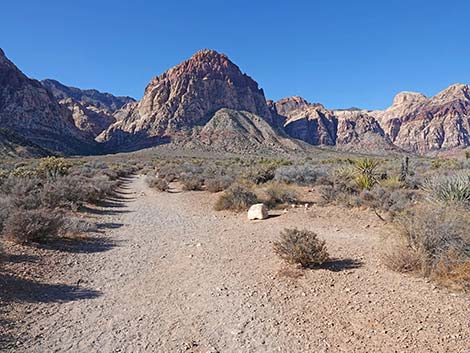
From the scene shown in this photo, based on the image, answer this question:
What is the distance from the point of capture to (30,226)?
Result: 7348 millimetres

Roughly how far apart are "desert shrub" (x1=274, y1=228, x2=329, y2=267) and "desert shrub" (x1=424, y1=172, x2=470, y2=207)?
437 cm

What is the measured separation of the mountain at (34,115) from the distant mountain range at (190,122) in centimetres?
23

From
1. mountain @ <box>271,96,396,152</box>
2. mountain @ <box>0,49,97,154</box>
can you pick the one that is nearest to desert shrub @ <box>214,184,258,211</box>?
mountain @ <box>0,49,97,154</box>

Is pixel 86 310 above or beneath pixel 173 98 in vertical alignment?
beneath

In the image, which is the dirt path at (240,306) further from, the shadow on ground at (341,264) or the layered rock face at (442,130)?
the layered rock face at (442,130)

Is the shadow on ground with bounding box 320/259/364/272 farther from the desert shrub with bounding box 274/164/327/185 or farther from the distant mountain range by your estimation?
the distant mountain range

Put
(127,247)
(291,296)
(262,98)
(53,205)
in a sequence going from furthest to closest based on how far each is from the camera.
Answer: (262,98)
(53,205)
(127,247)
(291,296)

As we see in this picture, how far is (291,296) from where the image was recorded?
5.16 m

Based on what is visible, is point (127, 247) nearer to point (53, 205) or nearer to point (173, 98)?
point (53, 205)

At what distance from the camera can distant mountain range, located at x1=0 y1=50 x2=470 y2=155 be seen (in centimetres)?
9175

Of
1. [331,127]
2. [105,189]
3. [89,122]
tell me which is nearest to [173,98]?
[89,122]

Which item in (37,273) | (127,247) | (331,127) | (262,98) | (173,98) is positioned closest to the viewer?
(37,273)

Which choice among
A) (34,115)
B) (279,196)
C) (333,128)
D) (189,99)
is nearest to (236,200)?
(279,196)

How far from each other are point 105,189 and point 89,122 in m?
131
